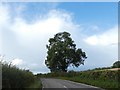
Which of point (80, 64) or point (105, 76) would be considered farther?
point (80, 64)

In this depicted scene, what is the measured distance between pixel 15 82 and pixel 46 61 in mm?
78082

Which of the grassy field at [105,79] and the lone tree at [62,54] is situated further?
the lone tree at [62,54]

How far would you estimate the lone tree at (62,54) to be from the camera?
9881cm

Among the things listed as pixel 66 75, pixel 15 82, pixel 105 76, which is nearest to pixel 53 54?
pixel 66 75

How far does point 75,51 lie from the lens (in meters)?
103

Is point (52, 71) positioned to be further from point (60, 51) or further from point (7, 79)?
point (7, 79)

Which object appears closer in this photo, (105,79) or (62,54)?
(105,79)

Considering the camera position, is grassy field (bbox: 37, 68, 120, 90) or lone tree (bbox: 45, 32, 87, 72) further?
lone tree (bbox: 45, 32, 87, 72)

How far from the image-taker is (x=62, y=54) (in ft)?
Answer: 326

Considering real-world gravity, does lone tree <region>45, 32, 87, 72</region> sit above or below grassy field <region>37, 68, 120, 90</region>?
above

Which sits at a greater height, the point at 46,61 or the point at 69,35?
the point at 69,35

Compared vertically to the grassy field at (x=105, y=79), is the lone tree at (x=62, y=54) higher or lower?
higher

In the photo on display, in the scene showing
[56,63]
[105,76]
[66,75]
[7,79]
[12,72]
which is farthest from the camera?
[56,63]

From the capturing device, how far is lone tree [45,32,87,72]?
9881 cm
